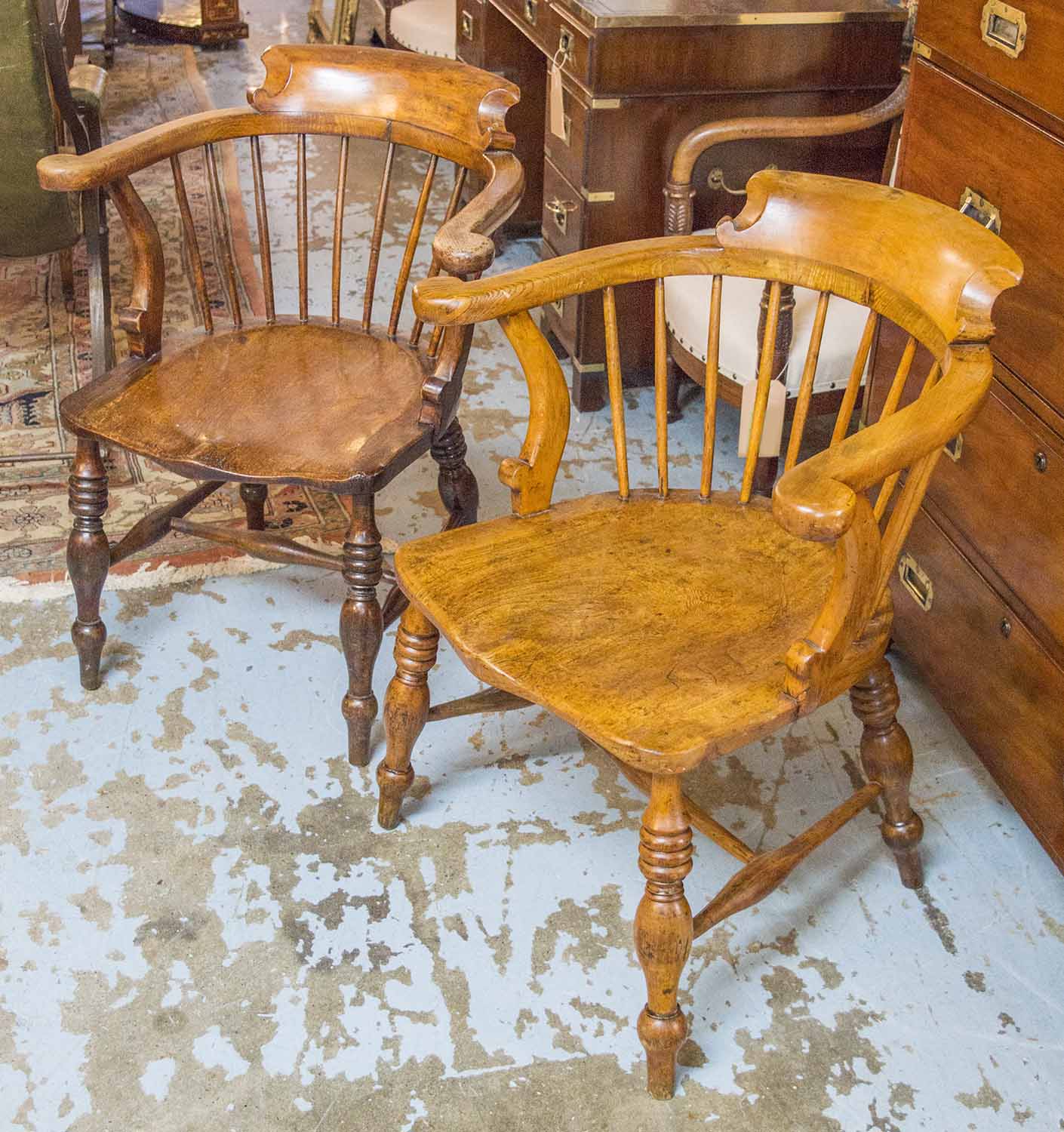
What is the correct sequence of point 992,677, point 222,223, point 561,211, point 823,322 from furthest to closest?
point 561,211
point 222,223
point 992,677
point 823,322

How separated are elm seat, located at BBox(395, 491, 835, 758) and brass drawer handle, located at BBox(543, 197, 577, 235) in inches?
54.1

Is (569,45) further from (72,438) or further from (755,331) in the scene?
(72,438)

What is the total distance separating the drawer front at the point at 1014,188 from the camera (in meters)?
1.73

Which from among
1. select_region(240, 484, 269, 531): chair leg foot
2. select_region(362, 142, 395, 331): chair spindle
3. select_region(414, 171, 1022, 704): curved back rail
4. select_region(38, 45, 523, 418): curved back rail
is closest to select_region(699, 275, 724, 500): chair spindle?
select_region(414, 171, 1022, 704): curved back rail

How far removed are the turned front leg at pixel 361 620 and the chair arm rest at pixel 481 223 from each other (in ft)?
1.30

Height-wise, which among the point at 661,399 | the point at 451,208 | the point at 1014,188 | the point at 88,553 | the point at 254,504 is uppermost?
the point at 1014,188

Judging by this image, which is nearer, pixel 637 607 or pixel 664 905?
pixel 664 905

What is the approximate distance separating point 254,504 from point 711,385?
44.0 inches

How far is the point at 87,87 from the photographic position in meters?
2.97

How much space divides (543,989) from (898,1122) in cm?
51

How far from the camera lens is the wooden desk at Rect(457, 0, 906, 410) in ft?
9.32

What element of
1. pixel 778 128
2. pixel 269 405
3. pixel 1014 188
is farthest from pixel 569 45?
pixel 1014 188

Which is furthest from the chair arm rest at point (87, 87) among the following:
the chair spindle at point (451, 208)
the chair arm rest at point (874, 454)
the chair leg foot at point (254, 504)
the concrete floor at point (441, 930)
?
the chair arm rest at point (874, 454)

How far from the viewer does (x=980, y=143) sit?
1861mm
